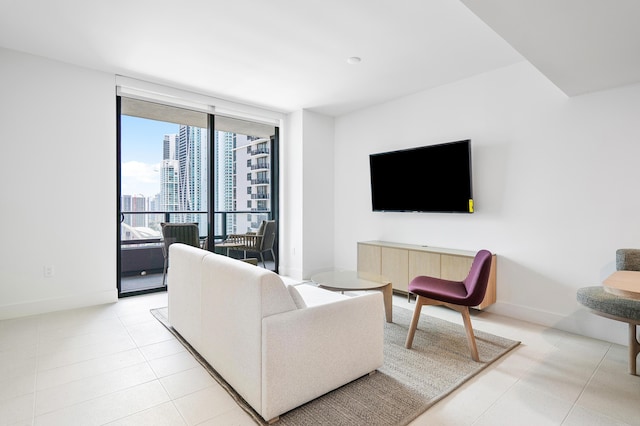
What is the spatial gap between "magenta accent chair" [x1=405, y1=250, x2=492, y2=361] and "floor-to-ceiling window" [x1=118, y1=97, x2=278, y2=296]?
325 cm

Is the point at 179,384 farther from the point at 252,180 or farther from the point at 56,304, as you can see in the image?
the point at 252,180

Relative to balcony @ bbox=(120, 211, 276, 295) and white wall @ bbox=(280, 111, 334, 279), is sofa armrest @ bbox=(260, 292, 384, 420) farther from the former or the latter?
balcony @ bbox=(120, 211, 276, 295)

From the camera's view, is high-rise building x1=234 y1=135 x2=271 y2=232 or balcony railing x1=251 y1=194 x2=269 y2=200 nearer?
high-rise building x1=234 y1=135 x2=271 y2=232

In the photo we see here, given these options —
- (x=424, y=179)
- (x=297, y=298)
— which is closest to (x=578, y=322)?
(x=424, y=179)

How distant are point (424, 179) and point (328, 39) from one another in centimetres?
201

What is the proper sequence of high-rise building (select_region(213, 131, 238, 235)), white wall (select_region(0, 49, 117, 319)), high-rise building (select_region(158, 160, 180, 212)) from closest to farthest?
white wall (select_region(0, 49, 117, 319)) < high-rise building (select_region(158, 160, 180, 212)) < high-rise building (select_region(213, 131, 238, 235))

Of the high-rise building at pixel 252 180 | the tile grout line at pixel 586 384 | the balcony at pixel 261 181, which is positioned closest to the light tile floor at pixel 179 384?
the tile grout line at pixel 586 384

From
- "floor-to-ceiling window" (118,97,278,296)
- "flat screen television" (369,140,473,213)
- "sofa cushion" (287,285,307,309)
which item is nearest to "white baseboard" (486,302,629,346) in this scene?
"flat screen television" (369,140,473,213)

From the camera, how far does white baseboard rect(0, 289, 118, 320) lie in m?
3.36

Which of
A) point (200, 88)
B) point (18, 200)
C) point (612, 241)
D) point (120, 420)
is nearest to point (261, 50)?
point (200, 88)

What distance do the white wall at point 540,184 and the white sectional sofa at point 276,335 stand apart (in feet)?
6.82

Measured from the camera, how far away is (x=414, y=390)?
2.06 m

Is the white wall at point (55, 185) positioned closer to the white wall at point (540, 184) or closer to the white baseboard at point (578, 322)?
the white wall at point (540, 184)

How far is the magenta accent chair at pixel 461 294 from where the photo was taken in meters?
2.48
